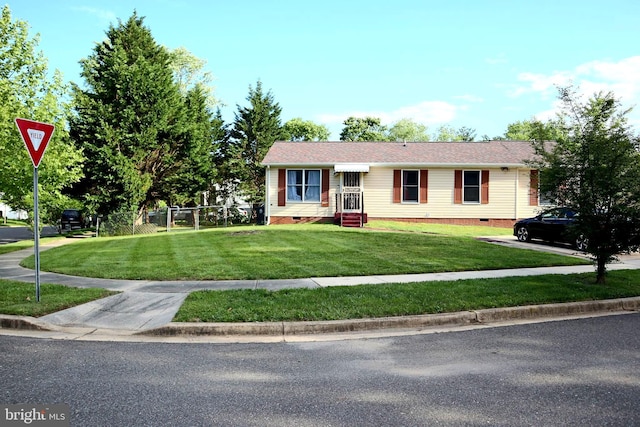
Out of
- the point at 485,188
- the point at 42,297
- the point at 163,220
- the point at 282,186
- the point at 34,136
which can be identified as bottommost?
the point at 42,297

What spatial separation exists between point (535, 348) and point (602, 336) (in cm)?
126

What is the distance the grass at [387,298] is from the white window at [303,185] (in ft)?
56.0

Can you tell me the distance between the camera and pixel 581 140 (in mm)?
8219

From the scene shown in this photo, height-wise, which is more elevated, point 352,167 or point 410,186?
point 352,167

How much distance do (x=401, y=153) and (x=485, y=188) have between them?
17.2 feet

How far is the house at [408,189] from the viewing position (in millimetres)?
24906

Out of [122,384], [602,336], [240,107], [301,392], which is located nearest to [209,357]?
[122,384]

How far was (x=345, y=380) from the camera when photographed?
14.0ft

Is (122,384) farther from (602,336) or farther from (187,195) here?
(187,195)

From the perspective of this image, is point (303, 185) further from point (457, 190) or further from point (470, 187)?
point (470, 187)

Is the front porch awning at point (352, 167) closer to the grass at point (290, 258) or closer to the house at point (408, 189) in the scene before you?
the house at point (408, 189)

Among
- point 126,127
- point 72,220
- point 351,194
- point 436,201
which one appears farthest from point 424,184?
point 72,220

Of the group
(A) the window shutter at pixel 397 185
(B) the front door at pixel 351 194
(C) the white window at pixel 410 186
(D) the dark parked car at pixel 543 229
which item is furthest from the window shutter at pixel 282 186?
(D) the dark parked car at pixel 543 229

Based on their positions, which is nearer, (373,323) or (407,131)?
(373,323)
